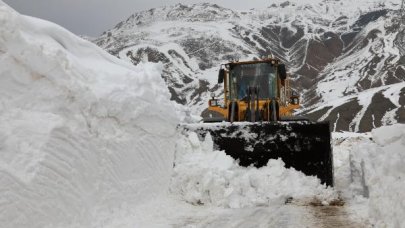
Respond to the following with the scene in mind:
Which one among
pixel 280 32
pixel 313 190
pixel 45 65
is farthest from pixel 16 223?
pixel 280 32

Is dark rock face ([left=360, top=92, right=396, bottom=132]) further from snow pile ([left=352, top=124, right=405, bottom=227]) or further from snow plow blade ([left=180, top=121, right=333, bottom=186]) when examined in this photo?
snow pile ([left=352, top=124, right=405, bottom=227])

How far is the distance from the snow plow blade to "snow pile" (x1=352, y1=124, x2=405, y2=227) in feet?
1.95

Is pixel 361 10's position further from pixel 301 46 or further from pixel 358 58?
pixel 358 58

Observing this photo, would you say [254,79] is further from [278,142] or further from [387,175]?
[387,175]

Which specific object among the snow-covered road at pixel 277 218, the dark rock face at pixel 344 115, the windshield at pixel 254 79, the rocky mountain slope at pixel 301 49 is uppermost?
the rocky mountain slope at pixel 301 49

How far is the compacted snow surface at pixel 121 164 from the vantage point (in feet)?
14.7

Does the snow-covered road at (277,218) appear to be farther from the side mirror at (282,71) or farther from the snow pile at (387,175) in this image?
the side mirror at (282,71)

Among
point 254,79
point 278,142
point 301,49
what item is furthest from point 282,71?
point 301,49

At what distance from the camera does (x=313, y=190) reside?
6.27 metres

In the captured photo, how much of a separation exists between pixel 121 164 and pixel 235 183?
1.53 m

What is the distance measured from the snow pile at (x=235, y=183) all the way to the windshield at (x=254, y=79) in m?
2.88

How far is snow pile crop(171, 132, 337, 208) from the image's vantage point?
19.7ft

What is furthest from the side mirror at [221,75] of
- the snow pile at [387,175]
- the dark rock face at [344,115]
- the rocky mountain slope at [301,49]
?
the rocky mountain slope at [301,49]

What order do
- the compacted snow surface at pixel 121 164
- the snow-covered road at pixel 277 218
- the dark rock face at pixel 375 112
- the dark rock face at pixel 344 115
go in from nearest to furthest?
the compacted snow surface at pixel 121 164
the snow-covered road at pixel 277 218
the dark rock face at pixel 375 112
the dark rock face at pixel 344 115
